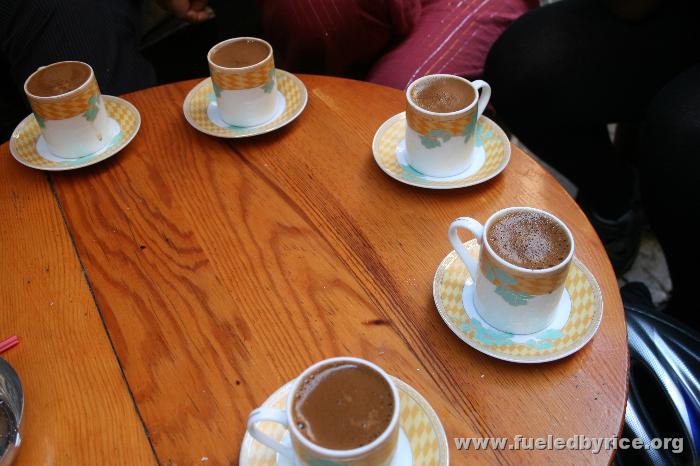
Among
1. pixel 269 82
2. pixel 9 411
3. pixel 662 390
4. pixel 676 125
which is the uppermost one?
pixel 269 82

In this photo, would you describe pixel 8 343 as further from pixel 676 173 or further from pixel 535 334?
pixel 676 173

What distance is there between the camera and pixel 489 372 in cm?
65

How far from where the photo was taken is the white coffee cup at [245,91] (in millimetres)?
912

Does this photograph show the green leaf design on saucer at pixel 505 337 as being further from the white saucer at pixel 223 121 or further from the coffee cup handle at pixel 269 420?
the white saucer at pixel 223 121

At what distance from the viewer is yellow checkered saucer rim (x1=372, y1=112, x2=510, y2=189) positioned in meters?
0.85

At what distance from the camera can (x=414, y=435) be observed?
23.1 inches

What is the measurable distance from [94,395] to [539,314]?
49 cm

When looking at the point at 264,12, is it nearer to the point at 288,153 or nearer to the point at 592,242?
the point at 288,153

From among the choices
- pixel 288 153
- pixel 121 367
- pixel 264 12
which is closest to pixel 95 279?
pixel 121 367

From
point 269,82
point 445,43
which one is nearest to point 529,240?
point 269,82

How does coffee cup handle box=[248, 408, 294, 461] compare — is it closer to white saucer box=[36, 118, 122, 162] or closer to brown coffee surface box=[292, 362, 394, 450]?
brown coffee surface box=[292, 362, 394, 450]

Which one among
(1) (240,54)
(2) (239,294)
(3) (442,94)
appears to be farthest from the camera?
(1) (240,54)

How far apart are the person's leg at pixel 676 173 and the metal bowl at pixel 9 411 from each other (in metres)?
1.04

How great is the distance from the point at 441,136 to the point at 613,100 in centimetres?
63
